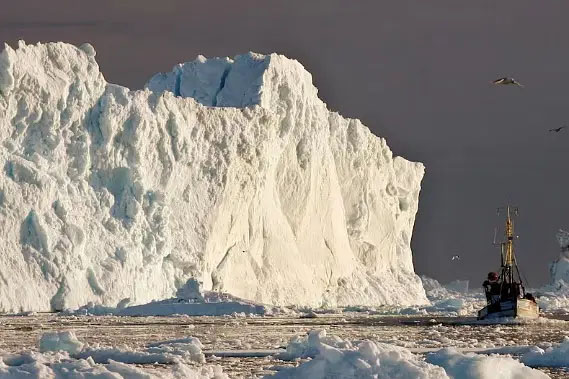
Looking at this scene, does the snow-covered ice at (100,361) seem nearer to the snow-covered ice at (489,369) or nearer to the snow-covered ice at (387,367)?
the snow-covered ice at (387,367)

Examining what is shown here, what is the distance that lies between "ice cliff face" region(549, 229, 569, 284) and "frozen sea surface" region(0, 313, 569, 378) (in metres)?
44.7

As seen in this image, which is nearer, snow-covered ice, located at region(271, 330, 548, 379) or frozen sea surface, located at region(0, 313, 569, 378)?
snow-covered ice, located at region(271, 330, 548, 379)

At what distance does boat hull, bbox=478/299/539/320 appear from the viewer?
41.1 metres

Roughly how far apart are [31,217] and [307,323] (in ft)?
33.3

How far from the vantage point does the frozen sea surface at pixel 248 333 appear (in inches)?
925

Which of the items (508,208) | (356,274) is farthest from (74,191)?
(356,274)

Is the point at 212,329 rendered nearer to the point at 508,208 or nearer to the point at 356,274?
the point at 508,208

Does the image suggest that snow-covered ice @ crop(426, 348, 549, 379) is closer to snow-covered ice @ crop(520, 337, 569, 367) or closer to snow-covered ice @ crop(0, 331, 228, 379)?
snow-covered ice @ crop(0, 331, 228, 379)

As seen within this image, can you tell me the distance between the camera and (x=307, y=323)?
123 feet

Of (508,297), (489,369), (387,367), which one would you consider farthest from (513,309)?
(387,367)

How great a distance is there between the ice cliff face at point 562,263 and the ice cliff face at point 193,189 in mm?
20813

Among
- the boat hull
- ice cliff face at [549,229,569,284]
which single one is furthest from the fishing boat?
ice cliff face at [549,229,569,284]

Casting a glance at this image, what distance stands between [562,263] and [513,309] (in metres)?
44.8

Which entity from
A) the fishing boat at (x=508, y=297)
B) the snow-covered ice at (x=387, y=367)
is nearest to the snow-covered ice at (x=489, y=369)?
the snow-covered ice at (x=387, y=367)
